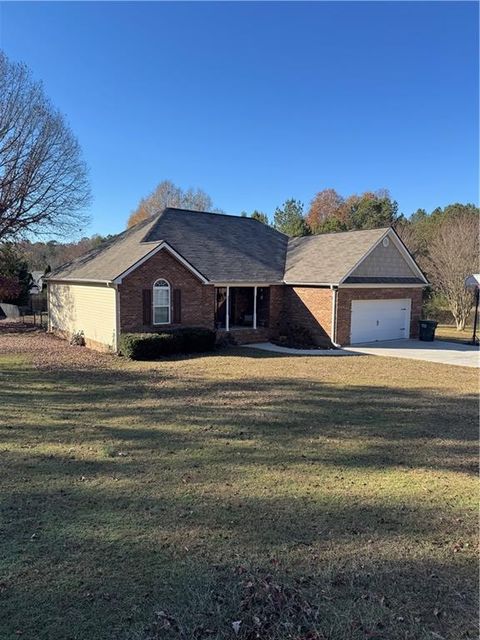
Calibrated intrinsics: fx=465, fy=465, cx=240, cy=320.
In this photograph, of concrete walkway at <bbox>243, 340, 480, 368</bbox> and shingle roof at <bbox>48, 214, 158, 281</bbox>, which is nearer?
concrete walkway at <bbox>243, 340, 480, 368</bbox>

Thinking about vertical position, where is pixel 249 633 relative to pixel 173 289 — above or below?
below

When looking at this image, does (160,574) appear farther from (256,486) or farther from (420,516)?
(420,516)

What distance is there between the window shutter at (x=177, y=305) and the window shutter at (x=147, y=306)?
1.06 m

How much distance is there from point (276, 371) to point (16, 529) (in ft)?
32.6

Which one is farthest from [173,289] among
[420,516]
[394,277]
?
[420,516]

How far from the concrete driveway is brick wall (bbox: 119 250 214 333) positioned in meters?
6.20

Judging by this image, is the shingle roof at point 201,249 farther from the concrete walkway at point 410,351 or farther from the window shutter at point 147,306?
the concrete walkway at point 410,351

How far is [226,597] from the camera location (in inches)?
143

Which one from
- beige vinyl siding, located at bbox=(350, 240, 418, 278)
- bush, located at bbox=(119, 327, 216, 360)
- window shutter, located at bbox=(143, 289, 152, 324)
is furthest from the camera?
beige vinyl siding, located at bbox=(350, 240, 418, 278)

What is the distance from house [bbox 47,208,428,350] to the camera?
17875 mm

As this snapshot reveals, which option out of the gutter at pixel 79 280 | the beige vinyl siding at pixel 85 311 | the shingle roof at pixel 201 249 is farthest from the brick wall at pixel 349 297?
the gutter at pixel 79 280

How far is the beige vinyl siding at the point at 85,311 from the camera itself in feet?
58.1

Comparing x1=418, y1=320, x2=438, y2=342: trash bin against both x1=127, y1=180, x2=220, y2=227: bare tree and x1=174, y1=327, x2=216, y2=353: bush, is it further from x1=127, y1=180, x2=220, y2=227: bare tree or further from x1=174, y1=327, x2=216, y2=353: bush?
x1=127, y1=180, x2=220, y2=227: bare tree

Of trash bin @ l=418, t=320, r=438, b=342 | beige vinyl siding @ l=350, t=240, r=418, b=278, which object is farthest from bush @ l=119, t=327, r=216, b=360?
trash bin @ l=418, t=320, r=438, b=342
